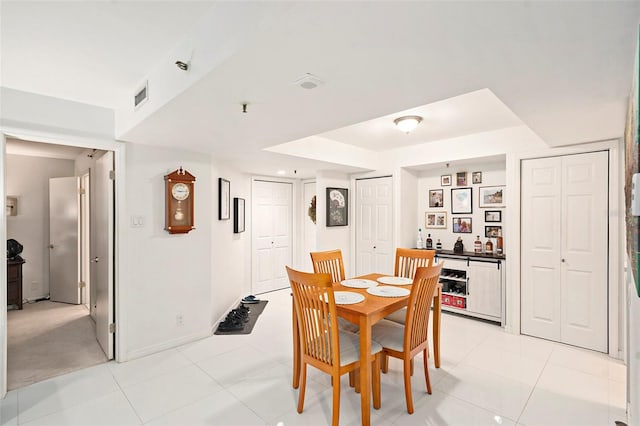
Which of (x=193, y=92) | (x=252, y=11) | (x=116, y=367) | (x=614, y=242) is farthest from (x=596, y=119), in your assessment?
(x=116, y=367)

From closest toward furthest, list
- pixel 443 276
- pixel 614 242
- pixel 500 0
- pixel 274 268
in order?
pixel 500 0 → pixel 614 242 → pixel 443 276 → pixel 274 268

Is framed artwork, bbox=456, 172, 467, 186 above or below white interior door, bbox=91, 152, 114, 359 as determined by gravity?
above

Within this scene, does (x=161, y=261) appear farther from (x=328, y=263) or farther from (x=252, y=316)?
(x=328, y=263)

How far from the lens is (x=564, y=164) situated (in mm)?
3281

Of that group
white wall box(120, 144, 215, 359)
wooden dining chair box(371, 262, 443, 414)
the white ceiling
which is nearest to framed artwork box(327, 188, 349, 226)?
white wall box(120, 144, 215, 359)

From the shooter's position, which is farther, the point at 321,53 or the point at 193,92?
the point at 193,92

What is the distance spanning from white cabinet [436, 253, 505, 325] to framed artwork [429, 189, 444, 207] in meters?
0.85

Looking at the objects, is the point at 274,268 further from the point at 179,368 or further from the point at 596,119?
the point at 596,119

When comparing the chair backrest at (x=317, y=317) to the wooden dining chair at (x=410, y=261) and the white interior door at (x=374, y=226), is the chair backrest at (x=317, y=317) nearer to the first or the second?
the wooden dining chair at (x=410, y=261)

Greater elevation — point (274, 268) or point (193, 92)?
point (193, 92)

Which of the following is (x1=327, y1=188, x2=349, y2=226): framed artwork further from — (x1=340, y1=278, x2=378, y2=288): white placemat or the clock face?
the clock face

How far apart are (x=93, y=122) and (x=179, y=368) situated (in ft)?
7.63

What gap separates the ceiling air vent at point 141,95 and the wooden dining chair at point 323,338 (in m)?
1.59

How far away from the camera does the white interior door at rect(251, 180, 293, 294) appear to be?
210 inches
